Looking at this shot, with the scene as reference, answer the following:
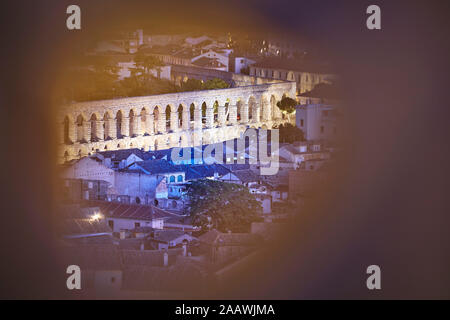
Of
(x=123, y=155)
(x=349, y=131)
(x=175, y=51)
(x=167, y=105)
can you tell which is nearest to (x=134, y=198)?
(x=123, y=155)

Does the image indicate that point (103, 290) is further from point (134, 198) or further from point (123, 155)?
point (123, 155)

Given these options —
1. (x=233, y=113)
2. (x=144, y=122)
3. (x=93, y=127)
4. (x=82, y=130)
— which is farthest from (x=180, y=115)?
(x=82, y=130)

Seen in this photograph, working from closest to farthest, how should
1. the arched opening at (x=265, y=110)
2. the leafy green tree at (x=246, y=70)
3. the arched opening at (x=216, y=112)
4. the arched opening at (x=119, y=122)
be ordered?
the arched opening at (x=119, y=122)
the arched opening at (x=216, y=112)
the arched opening at (x=265, y=110)
the leafy green tree at (x=246, y=70)

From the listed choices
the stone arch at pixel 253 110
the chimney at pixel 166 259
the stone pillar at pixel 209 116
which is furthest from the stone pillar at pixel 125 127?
A: the chimney at pixel 166 259

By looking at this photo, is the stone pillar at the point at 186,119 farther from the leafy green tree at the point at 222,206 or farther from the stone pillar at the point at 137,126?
the leafy green tree at the point at 222,206

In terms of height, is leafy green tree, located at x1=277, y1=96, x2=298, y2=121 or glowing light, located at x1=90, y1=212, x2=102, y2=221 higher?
leafy green tree, located at x1=277, y1=96, x2=298, y2=121

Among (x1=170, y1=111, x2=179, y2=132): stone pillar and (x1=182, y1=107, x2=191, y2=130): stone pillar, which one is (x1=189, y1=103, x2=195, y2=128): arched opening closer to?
(x1=182, y1=107, x2=191, y2=130): stone pillar

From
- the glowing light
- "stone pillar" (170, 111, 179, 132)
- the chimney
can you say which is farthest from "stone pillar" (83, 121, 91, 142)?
the chimney

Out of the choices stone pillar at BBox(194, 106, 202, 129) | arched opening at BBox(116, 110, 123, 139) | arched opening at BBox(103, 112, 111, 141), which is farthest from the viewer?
stone pillar at BBox(194, 106, 202, 129)
